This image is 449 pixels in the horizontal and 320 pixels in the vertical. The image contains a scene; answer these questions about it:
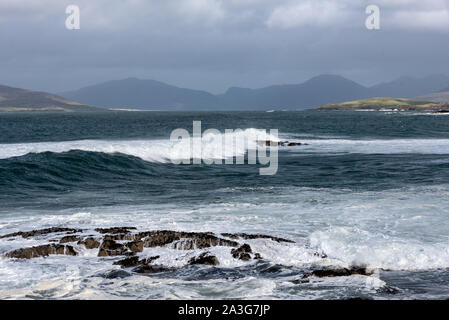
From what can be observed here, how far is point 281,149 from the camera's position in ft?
145

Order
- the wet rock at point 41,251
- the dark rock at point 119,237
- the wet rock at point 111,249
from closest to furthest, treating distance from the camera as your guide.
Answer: the wet rock at point 41,251 → the wet rock at point 111,249 → the dark rock at point 119,237

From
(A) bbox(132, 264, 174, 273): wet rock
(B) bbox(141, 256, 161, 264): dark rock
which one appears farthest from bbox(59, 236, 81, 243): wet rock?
(A) bbox(132, 264, 174, 273): wet rock

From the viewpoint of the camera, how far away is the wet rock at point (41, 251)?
11.5 meters

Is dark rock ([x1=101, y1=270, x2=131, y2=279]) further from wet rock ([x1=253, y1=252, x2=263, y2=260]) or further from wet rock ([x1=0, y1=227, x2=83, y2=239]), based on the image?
wet rock ([x1=0, y1=227, x2=83, y2=239])

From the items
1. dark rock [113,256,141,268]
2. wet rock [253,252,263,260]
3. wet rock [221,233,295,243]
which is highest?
wet rock [221,233,295,243]

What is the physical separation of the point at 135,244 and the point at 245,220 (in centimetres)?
384

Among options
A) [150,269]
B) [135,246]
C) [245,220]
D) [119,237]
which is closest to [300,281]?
[150,269]

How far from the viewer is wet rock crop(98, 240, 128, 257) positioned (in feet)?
38.6

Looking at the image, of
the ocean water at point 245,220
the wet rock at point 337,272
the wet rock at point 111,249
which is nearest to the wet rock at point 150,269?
the ocean water at point 245,220

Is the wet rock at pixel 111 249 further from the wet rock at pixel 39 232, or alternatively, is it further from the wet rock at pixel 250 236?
the wet rock at pixel 250 236

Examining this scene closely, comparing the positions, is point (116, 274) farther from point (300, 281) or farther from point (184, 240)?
point (300, 281)

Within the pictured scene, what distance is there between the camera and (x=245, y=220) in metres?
15.0

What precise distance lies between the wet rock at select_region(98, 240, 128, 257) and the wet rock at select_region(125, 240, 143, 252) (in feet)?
0.34
